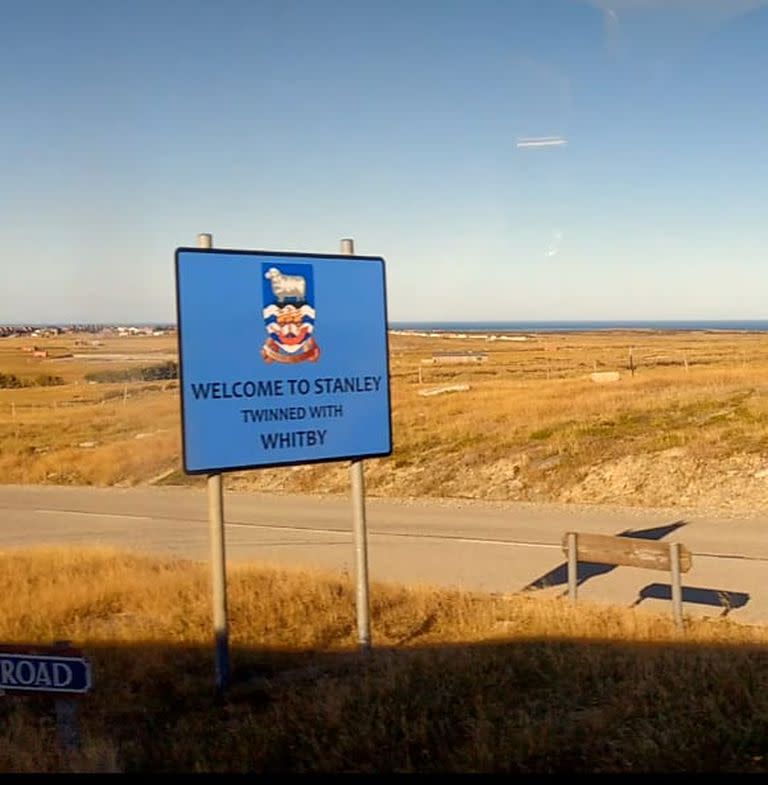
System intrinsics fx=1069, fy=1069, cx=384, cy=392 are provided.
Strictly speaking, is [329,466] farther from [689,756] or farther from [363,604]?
[689,756]

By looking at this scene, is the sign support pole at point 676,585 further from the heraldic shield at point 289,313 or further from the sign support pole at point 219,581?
the sign support pole at point 219,581

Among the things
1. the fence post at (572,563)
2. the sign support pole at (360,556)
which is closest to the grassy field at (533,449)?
the fence post at (572,563)

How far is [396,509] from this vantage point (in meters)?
16.6

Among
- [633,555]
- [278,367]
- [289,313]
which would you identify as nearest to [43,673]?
[278,367]

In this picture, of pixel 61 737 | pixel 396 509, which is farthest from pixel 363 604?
pixel 396 509

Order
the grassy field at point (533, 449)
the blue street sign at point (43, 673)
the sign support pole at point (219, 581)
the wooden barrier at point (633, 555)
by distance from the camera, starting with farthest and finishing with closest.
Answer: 1. the grassy field at point (533, 449)
2. the wooden barrier at point (633, 555)
3. the sign support pole at point (219, 581)
4. the blue street sign at point (43, 673)

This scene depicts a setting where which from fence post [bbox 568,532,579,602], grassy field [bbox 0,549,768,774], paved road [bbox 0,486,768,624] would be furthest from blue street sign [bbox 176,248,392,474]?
paved road [bbox 0,486,768,624]

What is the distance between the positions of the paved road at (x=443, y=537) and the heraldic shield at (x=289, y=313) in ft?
12.5

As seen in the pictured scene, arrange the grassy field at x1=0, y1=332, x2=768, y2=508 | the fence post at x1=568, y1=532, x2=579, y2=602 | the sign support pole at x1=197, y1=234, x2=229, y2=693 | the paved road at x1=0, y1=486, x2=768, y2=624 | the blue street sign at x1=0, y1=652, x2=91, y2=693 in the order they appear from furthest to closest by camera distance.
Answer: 1. the grassy field at x1=0, y1=332, x2=768, y2=508
2. the paved road at x1=0, y1=486, x2=768, y2=624
3. the fence post at x1=568, y1=532, x2=579, y2=602
4. the sign support pole at x1=197, y1=234, x2=229, y2=693
5. the blue street sign at x1=0, y1=652, x2=91, y2=693

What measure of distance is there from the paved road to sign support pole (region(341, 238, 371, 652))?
260 centimetres

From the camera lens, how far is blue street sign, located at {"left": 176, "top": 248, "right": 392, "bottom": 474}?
7055 millimetres

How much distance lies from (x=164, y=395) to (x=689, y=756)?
4805 cm

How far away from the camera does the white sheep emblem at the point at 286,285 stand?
24.1 ft

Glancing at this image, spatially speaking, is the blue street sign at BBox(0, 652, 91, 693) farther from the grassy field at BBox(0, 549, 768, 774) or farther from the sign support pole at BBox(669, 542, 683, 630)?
the sign support pole at BBox(669, 542, 683, 630)
